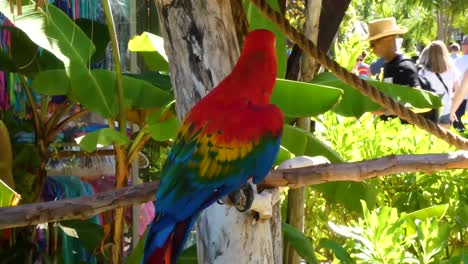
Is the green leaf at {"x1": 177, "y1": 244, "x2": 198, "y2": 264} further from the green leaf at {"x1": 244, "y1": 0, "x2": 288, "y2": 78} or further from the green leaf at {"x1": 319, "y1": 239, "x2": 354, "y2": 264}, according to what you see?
the green leaf at {"x1": 244, "y1": 0, "x2": 288, "y2": 78}

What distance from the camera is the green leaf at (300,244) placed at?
6.20 feet

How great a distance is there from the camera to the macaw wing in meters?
1.09

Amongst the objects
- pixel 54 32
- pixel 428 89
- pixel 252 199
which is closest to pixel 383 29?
pixel 428 89

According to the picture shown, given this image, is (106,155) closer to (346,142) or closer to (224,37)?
(346,142)

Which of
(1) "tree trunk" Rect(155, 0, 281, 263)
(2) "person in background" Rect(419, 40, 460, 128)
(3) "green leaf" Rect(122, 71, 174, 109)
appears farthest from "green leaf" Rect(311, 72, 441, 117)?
(2) "person in background" Rect(419, 40, 460, 128)

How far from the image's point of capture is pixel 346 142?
2654 mm

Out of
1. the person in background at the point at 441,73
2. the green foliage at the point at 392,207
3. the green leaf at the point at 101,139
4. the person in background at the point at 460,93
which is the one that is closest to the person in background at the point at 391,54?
the green foliage at the point at 392,207

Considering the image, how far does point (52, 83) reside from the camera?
1931 mm

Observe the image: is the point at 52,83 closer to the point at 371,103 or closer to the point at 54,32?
the point at 54,32

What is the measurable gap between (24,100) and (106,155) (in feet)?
1.21

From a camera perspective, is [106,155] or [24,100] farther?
[106,155]

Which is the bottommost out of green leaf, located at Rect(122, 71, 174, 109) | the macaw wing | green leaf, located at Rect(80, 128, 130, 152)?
the macaw wing

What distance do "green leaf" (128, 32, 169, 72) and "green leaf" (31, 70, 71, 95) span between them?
23 centimetres

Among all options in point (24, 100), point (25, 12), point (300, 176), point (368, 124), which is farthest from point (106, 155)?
point (300, 176)
